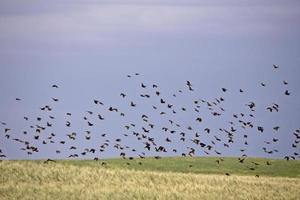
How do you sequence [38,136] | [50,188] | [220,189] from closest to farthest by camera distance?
1. [50,188]
2. [220,189]
3. [38,136]

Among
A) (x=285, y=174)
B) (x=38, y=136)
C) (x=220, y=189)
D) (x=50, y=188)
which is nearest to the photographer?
(x=50, y=188)

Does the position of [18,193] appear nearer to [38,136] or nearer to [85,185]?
[85,185]

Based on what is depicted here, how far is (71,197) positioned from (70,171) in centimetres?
583

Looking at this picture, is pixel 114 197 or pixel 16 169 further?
pixel 16 169

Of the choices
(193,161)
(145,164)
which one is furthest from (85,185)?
(193,161)

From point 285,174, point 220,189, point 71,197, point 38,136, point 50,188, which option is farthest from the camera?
point 285,174

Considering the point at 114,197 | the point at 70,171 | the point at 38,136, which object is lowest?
the point at 114,197

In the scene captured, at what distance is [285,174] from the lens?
4931 cm

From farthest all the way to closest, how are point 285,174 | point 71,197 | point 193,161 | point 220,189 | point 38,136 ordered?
point 193,161
point 285,174
point 38,136
point 220,189
point 71,197

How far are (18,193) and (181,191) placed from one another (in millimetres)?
6774

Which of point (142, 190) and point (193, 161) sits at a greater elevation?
point (193, 161)

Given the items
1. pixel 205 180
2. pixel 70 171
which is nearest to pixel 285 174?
pixel 205 180

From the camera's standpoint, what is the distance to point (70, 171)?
27688 mm

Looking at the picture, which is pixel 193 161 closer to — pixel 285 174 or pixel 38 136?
pixel 285 174
